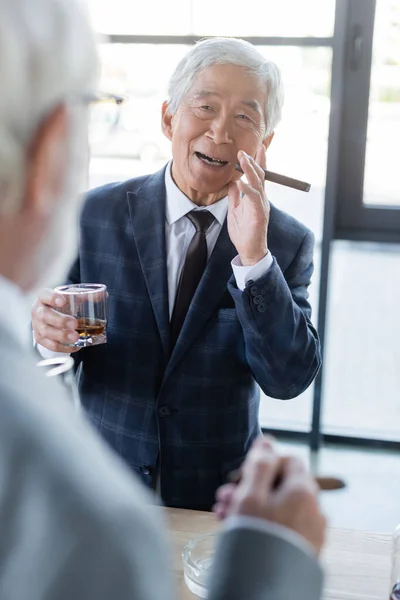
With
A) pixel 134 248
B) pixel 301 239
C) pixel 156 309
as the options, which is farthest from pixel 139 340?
pixel 301 239

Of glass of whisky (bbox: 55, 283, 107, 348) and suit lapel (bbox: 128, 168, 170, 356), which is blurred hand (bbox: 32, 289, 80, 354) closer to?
glass of whisky (bbox: 55, 283, 107, 348)

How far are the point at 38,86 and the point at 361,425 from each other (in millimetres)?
3391

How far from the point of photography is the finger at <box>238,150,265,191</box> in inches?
68.0

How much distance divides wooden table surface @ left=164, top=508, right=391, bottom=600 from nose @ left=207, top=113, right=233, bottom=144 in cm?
85

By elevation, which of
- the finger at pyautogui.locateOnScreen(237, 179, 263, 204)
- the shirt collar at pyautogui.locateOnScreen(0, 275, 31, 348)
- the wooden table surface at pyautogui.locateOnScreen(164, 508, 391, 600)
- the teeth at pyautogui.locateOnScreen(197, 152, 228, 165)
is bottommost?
the wooden table surface at pyautogui.locateOnScreen(164, 508, 391, 600)

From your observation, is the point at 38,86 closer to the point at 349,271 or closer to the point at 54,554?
the point at 54,554

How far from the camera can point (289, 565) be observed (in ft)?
2.12

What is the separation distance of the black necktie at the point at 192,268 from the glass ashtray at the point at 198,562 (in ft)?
1.94

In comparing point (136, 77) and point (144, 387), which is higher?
point (136, 77)

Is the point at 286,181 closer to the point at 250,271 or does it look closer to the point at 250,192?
the point at 250,192

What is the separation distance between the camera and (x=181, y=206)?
1.88 metres

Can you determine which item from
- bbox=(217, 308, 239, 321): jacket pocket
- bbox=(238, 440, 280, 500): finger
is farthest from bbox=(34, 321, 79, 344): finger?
bbox=(238, 440, 280, 500): finger

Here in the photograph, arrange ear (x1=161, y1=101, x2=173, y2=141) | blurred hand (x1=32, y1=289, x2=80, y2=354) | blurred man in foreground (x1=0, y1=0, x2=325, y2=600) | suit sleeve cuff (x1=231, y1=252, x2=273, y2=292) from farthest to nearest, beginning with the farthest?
ear (x1=161, y1=101, x2=173, y2=141) < suit sleeve cuff (x1=231, y1=252, x2=273, y2=292) < blurred hand (x1=32, y1=289, x2=80, y2=354) < blurred man in foreground (x1=0, y1=0, x2=325, y2=600)

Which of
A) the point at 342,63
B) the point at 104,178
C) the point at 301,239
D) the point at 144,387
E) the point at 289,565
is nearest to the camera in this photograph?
the point at 289,565
